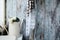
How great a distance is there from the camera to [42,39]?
1.74 meters

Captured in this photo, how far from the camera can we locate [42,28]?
1741 millimetres

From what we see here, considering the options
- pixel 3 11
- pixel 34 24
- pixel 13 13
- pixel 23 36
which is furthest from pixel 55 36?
pixel 3 11

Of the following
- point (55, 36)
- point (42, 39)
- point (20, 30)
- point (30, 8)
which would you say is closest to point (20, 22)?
point (20, 30)

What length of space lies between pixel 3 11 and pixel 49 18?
63 centimetres

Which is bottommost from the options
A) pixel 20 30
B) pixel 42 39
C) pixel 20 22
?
pixel 42 39

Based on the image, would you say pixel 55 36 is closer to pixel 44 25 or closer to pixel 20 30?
pixel 44 25

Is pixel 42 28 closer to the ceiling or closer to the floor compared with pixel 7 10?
closer to the floor

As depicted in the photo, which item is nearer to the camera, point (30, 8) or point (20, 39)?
point (20, 39)

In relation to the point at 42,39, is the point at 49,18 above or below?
above

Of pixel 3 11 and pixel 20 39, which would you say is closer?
pixel 20 39

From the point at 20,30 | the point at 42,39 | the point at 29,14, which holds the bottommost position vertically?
the point at 42,39

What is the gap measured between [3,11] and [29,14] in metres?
0.36

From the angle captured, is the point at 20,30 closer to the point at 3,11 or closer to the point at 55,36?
the point at 3,11

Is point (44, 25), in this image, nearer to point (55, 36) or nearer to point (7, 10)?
point (55, 36)
